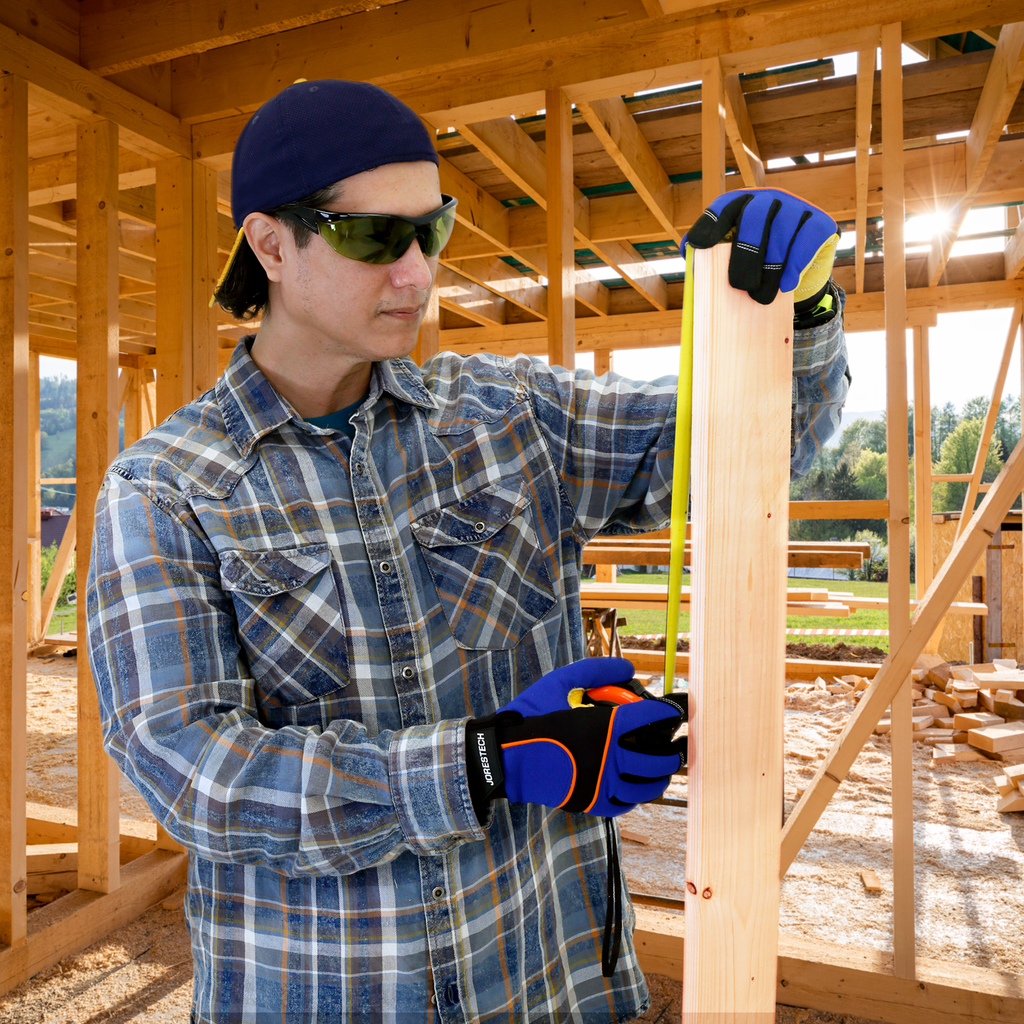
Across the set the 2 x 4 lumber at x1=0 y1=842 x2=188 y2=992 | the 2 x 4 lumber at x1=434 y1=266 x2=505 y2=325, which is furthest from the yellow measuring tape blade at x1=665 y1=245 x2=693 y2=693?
the 2 x 4 lumber at x1=434 y1=266 x2=505 y2=325

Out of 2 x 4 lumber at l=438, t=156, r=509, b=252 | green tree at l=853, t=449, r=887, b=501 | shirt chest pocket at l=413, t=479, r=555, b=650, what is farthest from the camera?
green tree at l=853, t=449, r=887, b=501

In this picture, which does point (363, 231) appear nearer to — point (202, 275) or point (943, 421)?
point (202, 275)

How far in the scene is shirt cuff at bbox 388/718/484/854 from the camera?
0.98m

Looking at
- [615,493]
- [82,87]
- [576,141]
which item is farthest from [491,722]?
[576,141]

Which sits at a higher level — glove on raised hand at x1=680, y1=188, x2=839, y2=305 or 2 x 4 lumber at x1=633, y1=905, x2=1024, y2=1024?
glove on raised hand at x1=680, y1=188, x2=839, y2=305

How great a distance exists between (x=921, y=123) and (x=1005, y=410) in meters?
27.2

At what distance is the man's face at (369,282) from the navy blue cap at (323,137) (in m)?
0.03

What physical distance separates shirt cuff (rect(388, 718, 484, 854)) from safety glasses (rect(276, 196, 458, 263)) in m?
0.71

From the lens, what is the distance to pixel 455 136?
3967 millimetres

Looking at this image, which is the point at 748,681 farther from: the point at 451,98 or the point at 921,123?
the point at 921,123

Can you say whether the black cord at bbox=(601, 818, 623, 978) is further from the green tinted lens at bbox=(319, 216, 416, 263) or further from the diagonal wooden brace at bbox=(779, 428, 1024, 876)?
the diagonal wooden brace at bbox=(779, 428, 1024, 876)

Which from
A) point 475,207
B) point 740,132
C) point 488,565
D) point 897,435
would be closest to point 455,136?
point 475,207

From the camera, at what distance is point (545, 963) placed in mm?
1287

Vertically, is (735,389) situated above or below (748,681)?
above
